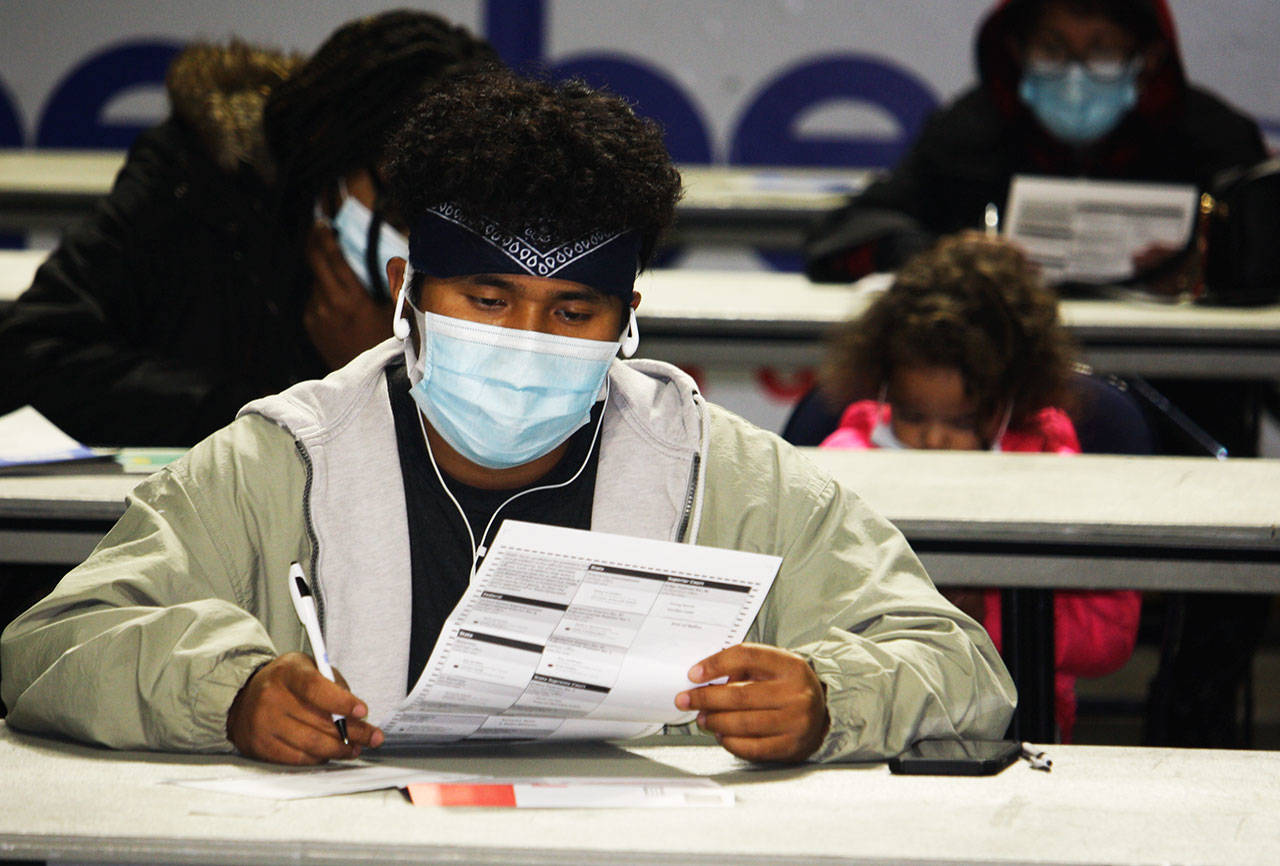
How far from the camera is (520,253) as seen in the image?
1459 mm

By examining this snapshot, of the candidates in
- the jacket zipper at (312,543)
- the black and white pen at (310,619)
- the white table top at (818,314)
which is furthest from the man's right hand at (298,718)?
the white table top at (818,314)

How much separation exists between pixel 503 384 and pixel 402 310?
0.50 ft

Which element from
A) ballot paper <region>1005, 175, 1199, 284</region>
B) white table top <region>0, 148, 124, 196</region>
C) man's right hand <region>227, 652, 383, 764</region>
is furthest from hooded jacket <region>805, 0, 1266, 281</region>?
man's right hand <region>227, 652, 383, 764</region>

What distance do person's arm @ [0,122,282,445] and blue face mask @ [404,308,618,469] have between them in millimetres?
939

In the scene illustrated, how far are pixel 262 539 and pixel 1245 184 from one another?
2601mm

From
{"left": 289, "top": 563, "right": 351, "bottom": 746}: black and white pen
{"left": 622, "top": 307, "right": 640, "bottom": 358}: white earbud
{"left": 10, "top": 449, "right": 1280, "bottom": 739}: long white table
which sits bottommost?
{"left": 10, "top": 449, "right": 1280, "bottom": 739}: long white table

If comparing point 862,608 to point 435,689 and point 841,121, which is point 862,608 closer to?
point 435,689

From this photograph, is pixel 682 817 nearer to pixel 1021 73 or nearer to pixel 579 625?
pixel 579 625

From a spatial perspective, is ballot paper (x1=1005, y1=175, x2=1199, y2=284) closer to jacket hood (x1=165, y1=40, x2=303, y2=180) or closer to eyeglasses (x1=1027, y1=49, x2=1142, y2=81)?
eyeglasses (x1=1027, y1=49, x2=1142, y2=81)

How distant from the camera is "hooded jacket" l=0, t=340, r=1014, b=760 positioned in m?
1.31

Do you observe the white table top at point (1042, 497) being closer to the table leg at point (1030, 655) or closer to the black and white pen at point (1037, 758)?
the table leg at point (1030, 655)

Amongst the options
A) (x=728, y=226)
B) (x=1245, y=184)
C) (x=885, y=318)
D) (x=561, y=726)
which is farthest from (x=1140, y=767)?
(x=728, y=226)

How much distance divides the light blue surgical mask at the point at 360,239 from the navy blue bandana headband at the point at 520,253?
82 cm

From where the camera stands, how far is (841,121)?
540 centimetres
